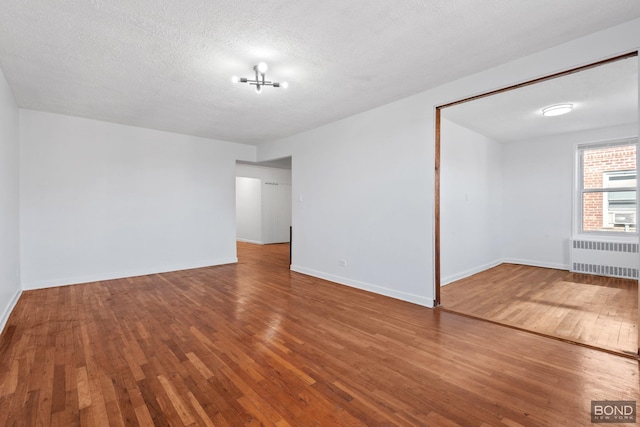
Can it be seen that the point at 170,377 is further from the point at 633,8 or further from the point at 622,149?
the point at 622,149

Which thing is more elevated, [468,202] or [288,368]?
[468,202]

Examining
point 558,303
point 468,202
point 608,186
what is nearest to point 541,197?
point 608,186

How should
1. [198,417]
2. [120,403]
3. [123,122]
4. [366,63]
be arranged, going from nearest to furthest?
1. [198,417]
2. [120,403]
3. [366,63]
4. [123,122]

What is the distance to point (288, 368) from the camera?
7.13 feet

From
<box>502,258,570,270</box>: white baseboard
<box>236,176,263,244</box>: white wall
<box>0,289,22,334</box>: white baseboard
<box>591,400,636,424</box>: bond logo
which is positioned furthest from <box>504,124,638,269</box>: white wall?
<box>0,289,22,334</box>: white baseboard

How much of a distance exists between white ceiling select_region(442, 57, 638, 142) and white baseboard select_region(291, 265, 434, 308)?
270 centimetres

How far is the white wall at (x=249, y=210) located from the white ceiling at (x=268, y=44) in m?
5.91

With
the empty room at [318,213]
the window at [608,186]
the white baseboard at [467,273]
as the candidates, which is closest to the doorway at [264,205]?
the empty room at [318,213]

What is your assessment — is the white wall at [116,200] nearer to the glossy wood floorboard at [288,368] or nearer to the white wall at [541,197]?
the glossy wood floorboard at [288,368]

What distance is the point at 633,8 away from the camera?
6.99 feet

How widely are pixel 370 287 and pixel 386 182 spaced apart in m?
1.57

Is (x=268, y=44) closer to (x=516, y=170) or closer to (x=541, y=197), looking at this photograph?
(x=516, y=170)

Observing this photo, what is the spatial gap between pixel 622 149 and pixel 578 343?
475 centimetres

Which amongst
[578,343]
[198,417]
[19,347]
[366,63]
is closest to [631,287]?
[578,343]
